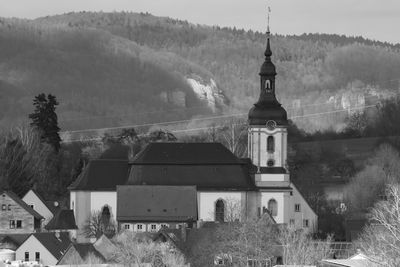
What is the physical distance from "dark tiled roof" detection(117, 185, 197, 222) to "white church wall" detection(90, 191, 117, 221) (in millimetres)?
841

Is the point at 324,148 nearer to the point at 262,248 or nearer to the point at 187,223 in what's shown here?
the point at 187,223

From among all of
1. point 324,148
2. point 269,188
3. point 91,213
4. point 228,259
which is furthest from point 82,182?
point 324,148

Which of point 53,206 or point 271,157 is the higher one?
point 271,157

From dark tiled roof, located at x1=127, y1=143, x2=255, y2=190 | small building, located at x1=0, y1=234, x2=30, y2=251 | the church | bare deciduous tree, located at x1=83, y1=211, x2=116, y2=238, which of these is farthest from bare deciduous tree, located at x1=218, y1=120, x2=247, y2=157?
small building, located at x1=0, y1=234, x2=30, y2=251

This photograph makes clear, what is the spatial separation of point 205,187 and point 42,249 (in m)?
18.5

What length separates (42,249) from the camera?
100125mm

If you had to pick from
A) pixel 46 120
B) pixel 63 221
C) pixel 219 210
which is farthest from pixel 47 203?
pixel 46 120

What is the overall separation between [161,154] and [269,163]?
23.0 ft

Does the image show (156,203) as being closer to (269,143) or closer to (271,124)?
(269,143)

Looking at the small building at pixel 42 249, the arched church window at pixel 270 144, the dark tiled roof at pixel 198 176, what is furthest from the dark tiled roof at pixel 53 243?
the arched church window at pixel 270 144

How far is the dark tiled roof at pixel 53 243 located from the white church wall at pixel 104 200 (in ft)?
37.8

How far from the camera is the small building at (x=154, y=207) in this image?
114188 mm

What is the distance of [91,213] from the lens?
11519 centimetres

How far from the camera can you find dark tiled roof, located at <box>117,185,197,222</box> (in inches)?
4508
